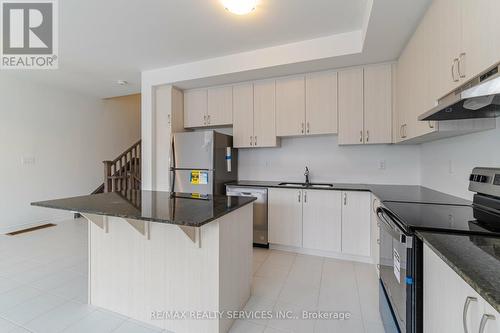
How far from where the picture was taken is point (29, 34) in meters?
2.57

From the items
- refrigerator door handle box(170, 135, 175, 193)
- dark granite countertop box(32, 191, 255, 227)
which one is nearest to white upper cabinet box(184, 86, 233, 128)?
refrigerator door handle box(170, 135, 175, 193)

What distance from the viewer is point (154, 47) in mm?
2838

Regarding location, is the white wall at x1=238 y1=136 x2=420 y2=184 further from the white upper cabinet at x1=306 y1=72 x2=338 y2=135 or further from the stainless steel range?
the stainless steel range

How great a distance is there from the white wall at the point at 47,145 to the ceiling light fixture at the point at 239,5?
4.07 meters

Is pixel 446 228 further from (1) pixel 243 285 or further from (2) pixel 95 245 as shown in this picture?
(2) pixel 95 245

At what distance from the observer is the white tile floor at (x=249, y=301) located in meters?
1.67

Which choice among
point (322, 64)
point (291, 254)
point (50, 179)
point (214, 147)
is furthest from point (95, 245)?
point (50, 179)

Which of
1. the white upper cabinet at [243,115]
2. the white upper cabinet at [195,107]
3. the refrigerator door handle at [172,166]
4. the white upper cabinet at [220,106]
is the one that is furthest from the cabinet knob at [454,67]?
the refrigerator door handle at [172,166]

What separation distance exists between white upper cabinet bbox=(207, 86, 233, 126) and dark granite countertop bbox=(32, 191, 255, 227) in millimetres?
1913

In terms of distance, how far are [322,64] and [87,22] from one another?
2.58 m

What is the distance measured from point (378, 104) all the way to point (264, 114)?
1.44 m

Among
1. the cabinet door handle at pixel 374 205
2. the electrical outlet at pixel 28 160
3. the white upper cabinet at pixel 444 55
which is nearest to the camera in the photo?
the white upper cabinet at pixel 444 55

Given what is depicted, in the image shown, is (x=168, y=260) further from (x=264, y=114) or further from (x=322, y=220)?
(x=264, y=114)

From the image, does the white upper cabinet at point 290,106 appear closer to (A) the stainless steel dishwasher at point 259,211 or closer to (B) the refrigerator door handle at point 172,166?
(A) the stainless steel dishwasher at point 259,211
